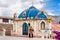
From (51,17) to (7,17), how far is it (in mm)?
482

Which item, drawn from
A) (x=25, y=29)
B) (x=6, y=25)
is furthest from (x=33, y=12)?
(x=6, y=25)

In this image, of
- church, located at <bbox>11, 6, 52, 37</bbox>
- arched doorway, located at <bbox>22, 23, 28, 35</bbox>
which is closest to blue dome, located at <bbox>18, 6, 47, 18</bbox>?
church, located at <bbox>11, 6, 52, 37</bbox>

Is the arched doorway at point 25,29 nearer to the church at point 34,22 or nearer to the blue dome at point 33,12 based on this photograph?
the church at point 34,22

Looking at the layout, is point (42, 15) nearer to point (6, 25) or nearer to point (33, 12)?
point (33, 12)

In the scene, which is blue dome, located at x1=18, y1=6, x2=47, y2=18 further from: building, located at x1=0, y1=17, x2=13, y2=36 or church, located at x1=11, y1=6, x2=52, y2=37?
building, located at x1=0, y1=17, x2=13, y2=36

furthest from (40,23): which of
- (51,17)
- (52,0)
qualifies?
(52,0)

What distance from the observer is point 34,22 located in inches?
82.6

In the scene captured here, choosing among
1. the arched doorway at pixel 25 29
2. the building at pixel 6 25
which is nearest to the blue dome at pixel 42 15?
the arched doorway at pixel 25 29

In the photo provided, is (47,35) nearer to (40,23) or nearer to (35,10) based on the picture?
(40,23)

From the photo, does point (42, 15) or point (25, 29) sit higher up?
point (42, 15)

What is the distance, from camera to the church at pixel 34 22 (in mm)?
2076

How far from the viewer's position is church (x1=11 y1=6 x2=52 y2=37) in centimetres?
208

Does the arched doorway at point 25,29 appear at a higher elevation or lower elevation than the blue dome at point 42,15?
lower

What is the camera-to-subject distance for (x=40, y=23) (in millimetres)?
2088
